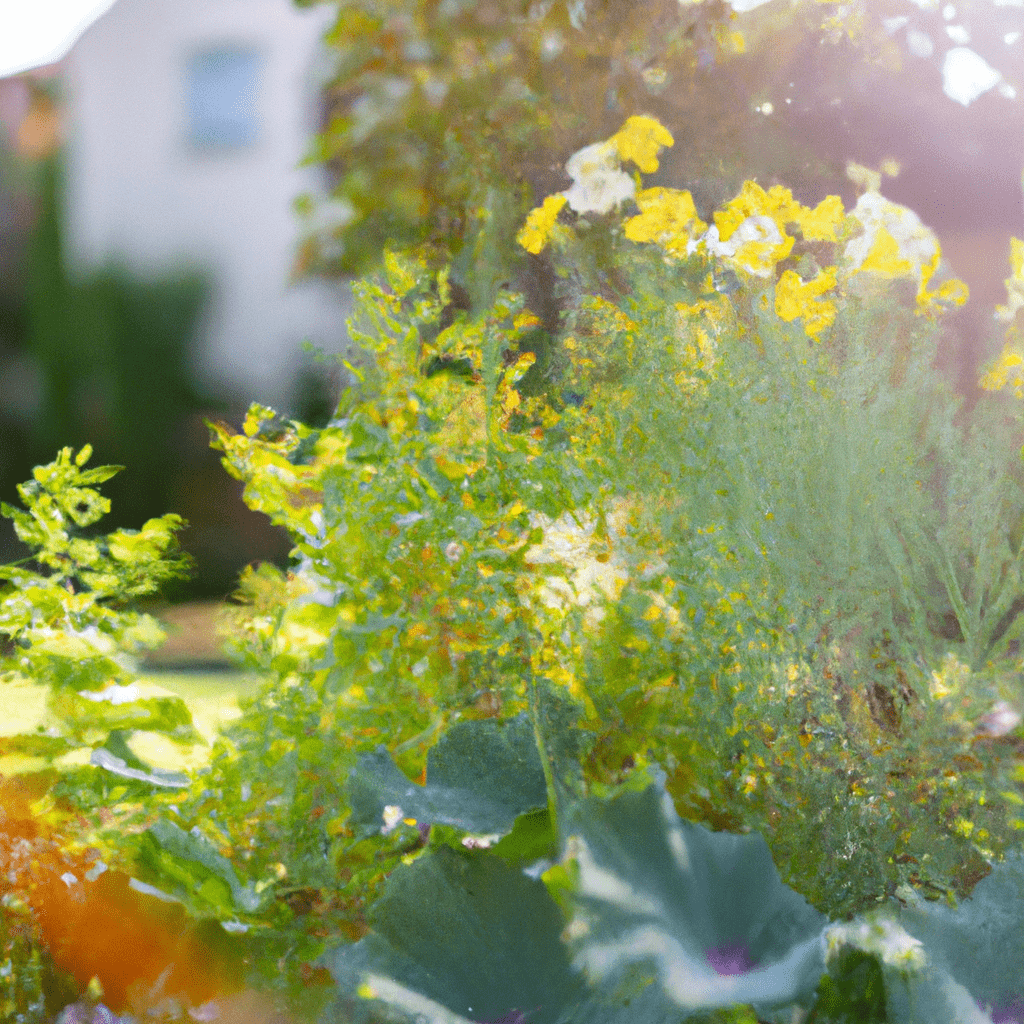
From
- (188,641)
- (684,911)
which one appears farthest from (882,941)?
(188,641)

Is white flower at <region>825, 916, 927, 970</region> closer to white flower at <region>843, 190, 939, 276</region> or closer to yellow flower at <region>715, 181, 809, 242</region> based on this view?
white flower at <region>843, 190, 939, 276</region>

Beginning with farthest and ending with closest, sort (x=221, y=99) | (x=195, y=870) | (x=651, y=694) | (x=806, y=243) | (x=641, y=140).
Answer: (x=221, y=99)
(x=641, y=140)
(x=806, y=243)
(x=651, y=694)
(x=195, y=870)

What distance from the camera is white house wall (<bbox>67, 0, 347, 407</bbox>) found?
4.16 metres

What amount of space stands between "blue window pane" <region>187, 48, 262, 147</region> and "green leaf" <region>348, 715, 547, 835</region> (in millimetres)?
3802

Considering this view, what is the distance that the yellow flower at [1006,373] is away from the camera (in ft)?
5.67

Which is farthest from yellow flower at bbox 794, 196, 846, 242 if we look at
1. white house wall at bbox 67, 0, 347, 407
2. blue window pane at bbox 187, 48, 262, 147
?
blue window pane at bbox 187, 48, 262, 147

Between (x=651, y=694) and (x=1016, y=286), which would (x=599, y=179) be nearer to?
(x=1016, y=286)

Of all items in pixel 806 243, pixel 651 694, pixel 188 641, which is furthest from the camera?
pixel 188 641

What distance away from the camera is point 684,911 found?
128cm

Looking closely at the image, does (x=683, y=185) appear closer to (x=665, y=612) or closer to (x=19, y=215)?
(x=665, y=612)

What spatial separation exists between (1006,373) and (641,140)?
3.46 feet

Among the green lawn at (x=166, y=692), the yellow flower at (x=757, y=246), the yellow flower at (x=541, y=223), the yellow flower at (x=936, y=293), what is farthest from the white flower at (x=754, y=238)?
the green lawn at (x=166, y=692)

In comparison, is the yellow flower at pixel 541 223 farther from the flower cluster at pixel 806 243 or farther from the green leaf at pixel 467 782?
the green leaf at pixel 467 782

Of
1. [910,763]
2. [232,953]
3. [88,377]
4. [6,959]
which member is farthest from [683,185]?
[88,377]
